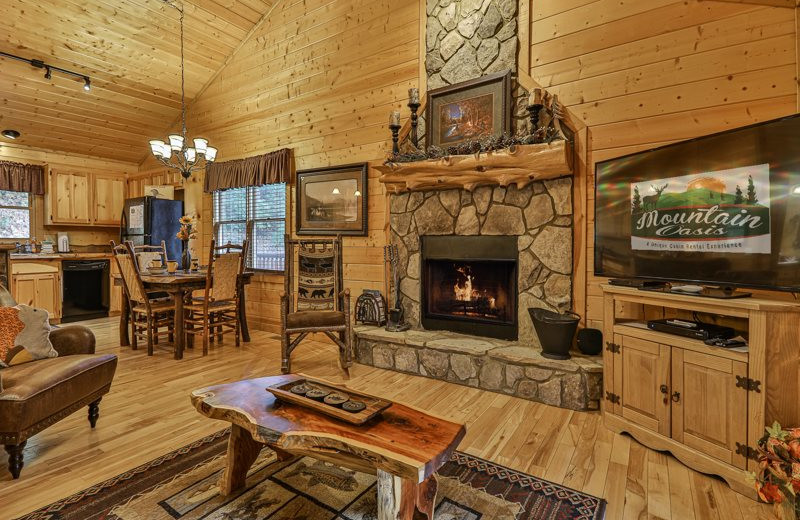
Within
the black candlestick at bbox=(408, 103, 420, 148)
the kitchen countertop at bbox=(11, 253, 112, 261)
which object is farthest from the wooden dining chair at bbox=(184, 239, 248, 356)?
the kitchen countertop at bbox=(11, 253, 112, 261)

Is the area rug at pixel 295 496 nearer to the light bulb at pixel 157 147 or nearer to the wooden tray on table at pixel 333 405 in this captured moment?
the wooden tray on table at pixel 333 405

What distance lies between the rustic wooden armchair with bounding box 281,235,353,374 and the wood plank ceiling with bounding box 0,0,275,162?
10.8 feet

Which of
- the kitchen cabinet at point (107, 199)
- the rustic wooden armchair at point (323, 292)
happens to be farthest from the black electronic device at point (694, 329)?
the kitchen cabinet at point (107, 199)

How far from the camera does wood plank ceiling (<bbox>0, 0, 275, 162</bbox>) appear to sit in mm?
4285

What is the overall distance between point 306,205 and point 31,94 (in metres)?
3.88

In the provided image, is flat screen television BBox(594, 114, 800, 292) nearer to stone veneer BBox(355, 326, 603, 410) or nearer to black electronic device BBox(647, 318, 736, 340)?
black electronic device BBox(647, 318, 736, 340)

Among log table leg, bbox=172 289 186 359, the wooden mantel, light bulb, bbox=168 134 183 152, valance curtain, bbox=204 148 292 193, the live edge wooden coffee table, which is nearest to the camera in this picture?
the live edge wooden coffee table

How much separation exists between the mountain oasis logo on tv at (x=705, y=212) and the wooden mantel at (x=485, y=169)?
0.67 meters

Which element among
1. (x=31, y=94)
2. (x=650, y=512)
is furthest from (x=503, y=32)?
(x=31, y=94)

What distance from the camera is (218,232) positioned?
577 cm

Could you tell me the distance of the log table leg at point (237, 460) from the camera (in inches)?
68.8

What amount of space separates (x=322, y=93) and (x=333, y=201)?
131 centimetres

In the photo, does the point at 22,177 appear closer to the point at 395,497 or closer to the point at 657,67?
the point at 395,497

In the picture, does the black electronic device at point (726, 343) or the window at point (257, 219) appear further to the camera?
the window at point (257, 219)
